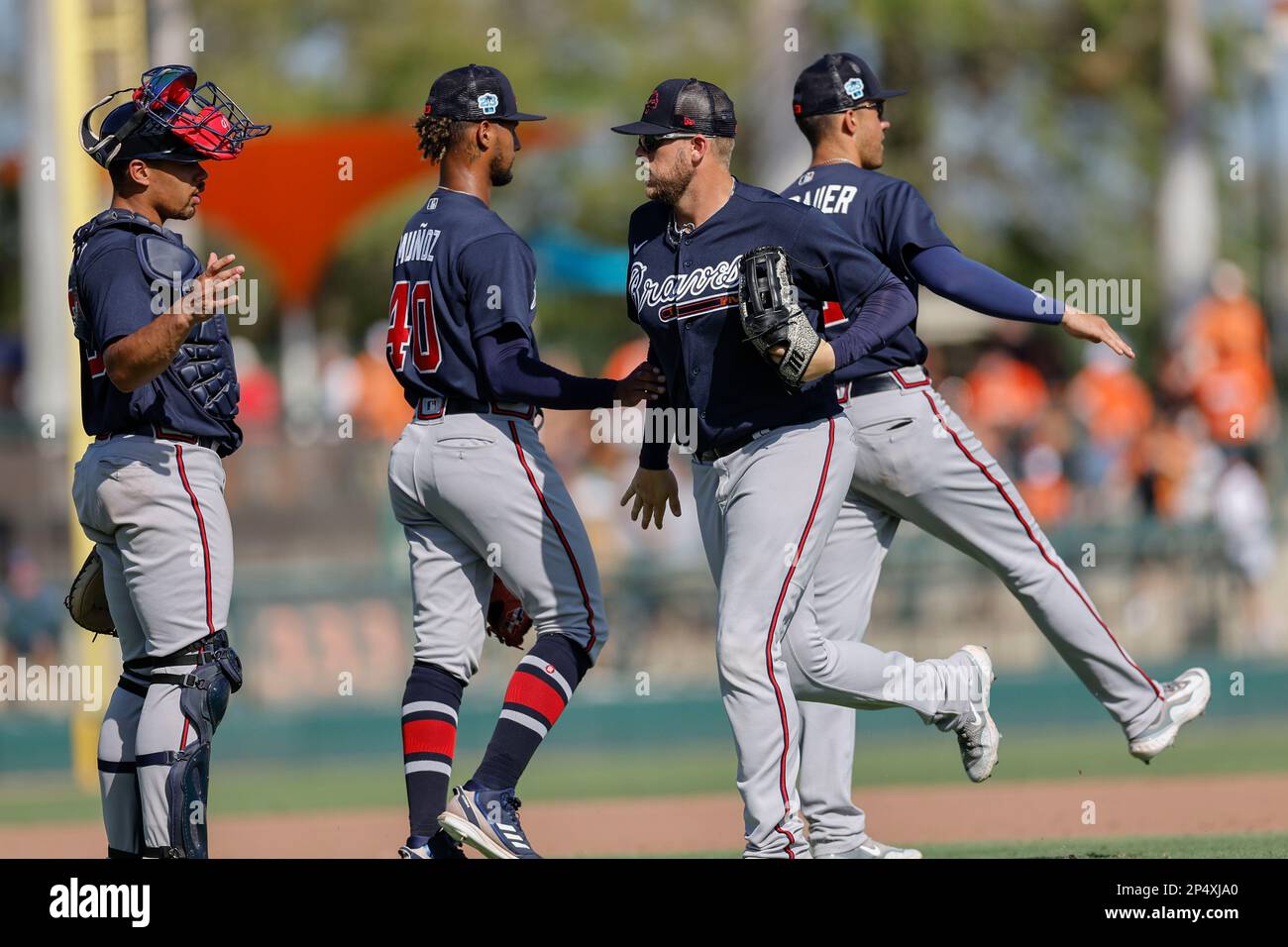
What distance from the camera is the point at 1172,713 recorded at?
19.6 feet

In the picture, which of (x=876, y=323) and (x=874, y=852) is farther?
(x=874, y=852)

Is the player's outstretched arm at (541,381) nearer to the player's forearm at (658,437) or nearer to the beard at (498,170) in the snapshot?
the player's forearm at (658,437)

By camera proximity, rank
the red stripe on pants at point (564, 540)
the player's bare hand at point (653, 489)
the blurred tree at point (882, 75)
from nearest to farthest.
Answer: the red stripe on pants at point (564, 540) < the player's bare hand at point (653, 489) < the blurred tree at point (882, 75)

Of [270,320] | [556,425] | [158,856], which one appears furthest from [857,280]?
[270,320]

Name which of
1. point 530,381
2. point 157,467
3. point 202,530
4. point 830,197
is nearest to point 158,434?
point 157,467

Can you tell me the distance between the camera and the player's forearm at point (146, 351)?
491cm

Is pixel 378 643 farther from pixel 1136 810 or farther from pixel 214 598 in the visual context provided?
pixel 214 598

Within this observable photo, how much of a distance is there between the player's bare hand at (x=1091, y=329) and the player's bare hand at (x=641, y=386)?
124 cm

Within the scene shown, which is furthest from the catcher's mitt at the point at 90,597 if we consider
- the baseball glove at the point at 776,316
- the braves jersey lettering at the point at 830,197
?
the braves jersey lettering at the point at 830,197

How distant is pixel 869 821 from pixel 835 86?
13.2ft

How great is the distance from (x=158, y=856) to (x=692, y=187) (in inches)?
99.4

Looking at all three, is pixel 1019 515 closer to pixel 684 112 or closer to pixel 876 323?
pixel 876 323

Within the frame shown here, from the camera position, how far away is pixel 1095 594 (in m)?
12.9

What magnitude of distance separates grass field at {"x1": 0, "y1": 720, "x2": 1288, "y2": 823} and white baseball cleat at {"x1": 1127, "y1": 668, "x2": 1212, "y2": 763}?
4453 mm
